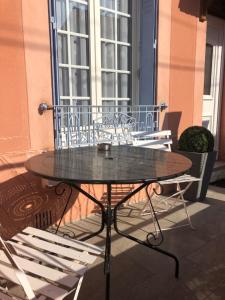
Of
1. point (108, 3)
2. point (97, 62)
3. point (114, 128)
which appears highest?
point (108, 3)

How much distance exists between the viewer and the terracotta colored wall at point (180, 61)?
387cm

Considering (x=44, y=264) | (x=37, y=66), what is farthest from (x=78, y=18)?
(x=44, y=264)

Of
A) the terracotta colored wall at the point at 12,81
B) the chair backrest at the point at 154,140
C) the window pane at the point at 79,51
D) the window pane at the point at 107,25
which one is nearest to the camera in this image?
the terracotta colored wall at the point at 12,81

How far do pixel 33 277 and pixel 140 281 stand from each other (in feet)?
3.41

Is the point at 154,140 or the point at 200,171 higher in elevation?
the point at 154,140

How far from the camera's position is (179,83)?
13.8 ft

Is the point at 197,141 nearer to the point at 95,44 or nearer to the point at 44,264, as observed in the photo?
the point at 95,44

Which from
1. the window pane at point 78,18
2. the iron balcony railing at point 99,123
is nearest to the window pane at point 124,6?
the window pane at point 78,18

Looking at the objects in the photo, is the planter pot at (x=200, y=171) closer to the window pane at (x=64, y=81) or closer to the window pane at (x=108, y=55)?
the window pane at (x=108, y=55)

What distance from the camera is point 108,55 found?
370 cm

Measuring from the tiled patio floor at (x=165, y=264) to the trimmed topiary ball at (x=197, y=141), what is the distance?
92 cm

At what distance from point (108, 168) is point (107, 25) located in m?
2.44

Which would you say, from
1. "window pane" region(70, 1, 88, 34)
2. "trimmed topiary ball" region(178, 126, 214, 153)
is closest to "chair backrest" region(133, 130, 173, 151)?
"trimmed topiary ball" region(178, 126, 214, 153)

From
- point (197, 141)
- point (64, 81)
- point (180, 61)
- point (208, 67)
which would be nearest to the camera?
point (64, 81)
